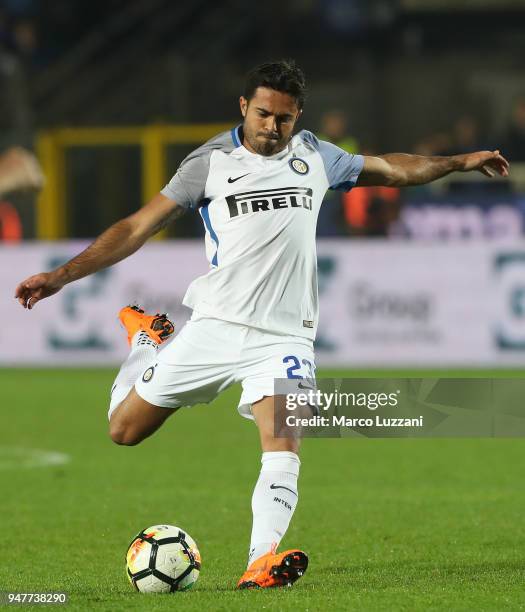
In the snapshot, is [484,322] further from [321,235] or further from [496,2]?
[496,2]

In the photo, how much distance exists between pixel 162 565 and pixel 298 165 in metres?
1.80

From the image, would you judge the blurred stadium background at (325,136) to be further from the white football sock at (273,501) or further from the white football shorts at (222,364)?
the white football sock at (273,501)

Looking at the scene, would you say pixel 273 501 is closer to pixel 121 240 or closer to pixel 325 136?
pixel 121 240

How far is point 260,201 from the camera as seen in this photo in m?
6.14

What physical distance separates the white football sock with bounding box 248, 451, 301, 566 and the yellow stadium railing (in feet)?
47.7

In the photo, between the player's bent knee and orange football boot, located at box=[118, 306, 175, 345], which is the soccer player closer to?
the player's bent knee

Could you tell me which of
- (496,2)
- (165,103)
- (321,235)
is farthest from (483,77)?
(321,235)

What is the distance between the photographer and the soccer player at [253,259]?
601 centimetres

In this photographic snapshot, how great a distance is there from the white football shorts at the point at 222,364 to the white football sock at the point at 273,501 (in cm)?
29

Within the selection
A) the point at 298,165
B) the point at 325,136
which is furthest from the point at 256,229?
the point at 325,136

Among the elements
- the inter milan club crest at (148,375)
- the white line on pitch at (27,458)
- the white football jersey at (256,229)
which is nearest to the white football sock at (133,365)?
the inter milan club crest at (148,375)

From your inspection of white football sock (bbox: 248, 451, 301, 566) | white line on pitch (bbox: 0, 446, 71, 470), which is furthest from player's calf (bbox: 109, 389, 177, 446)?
white line on pitch (bbox: 0, 446, 71, 470)

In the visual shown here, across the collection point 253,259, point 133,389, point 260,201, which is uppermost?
point 260,201

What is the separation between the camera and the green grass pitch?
5.83 meters
